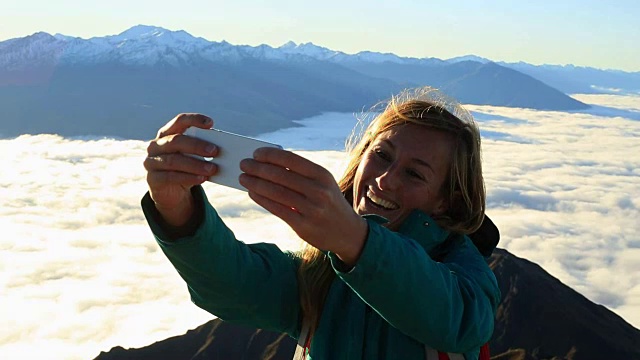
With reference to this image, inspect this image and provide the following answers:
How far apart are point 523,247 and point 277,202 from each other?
165018 mm

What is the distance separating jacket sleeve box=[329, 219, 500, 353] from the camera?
1921mm

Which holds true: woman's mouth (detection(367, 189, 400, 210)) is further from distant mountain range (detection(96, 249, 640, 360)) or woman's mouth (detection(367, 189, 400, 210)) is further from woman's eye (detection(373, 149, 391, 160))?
distant mountain range (detection(96, 249, 640, 360))

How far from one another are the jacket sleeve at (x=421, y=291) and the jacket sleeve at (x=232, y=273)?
0.66 meters

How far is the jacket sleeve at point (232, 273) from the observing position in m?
2.40

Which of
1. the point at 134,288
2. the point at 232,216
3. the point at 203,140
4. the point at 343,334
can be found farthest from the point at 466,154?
the point at 232,216

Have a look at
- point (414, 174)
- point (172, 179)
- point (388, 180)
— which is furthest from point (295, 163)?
point (414, 174)

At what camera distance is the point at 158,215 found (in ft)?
7.64

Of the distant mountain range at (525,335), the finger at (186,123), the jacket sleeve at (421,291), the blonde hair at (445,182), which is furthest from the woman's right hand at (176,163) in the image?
the distant mountain range at (525,335)

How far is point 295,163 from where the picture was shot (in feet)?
5.74

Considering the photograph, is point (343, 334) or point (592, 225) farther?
point (592, 225)

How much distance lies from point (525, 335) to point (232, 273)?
212 ft

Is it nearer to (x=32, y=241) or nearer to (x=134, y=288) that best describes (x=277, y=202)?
(x=134, y=288)

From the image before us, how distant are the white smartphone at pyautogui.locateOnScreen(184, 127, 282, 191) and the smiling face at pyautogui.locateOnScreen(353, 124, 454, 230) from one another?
0.79m

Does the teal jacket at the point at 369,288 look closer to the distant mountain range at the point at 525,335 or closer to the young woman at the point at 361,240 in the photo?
the young woman at the point at 361,240
